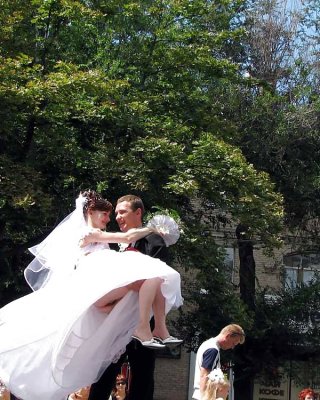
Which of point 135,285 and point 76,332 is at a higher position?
point 135,285

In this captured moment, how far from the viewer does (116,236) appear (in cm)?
609

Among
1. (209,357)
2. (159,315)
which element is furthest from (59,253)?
(209,357)

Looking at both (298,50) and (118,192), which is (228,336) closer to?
(118,192)

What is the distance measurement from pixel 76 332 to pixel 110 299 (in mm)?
329

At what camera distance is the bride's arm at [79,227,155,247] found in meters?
6.06

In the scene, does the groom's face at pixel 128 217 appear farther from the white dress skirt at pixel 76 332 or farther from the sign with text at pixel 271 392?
the sign with text at pixel 271 392

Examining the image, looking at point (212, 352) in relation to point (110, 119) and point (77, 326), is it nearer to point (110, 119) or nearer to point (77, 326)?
point (77, 326)

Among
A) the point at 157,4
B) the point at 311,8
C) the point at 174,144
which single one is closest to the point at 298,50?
the point at 311,8

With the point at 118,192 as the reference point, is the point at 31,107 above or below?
above

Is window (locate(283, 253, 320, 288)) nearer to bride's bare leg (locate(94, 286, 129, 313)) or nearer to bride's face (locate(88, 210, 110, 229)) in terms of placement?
bride's face (locate(88, 210, 110, 229))

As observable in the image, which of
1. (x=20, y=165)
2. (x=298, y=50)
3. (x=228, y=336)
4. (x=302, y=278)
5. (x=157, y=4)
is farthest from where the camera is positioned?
(x=302, y=278)

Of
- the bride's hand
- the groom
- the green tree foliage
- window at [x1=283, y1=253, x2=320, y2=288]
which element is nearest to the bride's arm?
the bride's hand

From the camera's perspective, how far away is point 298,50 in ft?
83.1

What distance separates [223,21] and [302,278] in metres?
12.9
